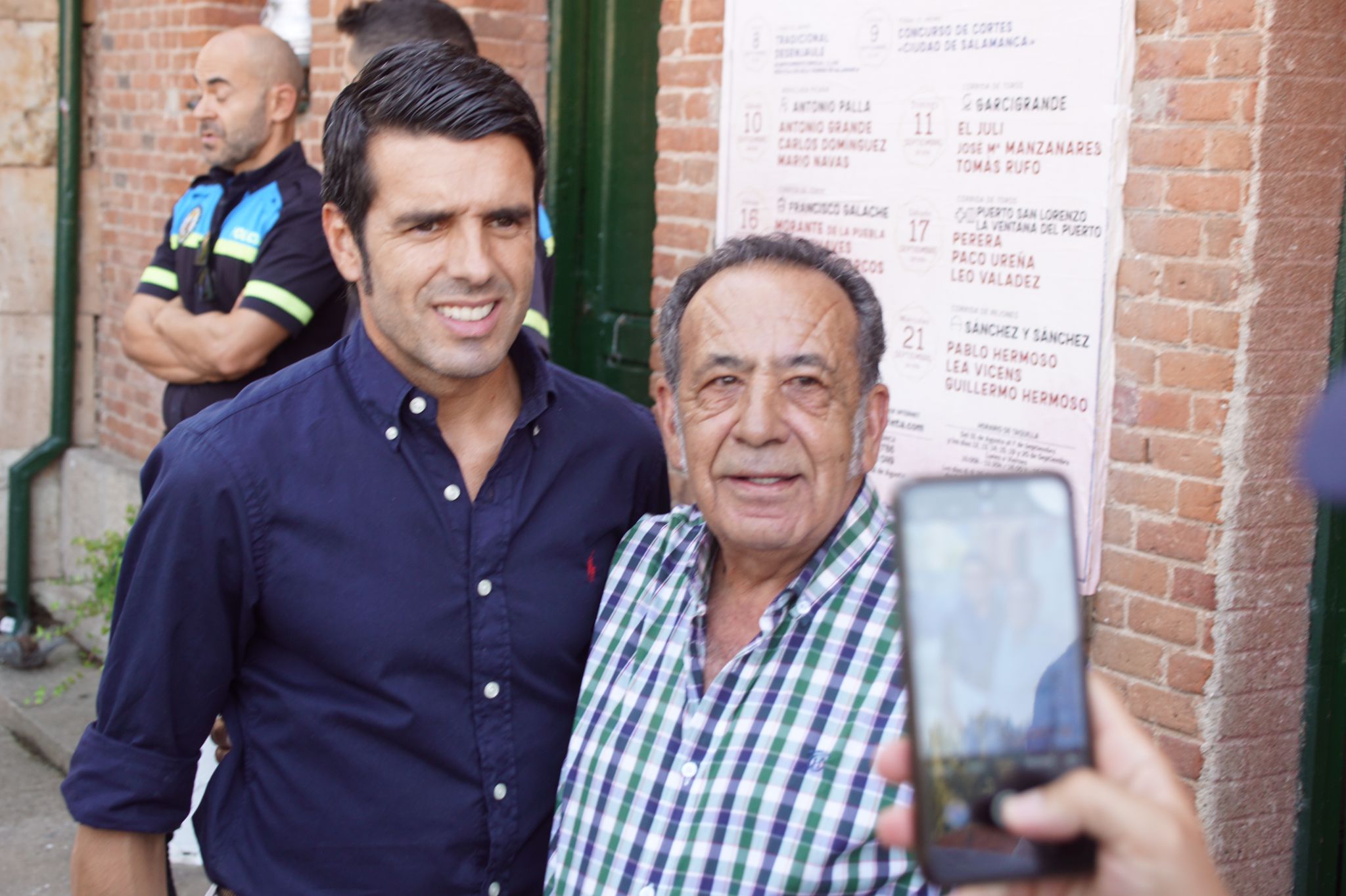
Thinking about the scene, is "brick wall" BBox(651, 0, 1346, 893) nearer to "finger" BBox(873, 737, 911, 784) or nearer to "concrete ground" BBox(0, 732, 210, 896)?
"finger" BBox(873, 737, 911, 784)

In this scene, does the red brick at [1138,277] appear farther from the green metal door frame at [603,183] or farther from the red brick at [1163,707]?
the green metal door frame at [603,183]

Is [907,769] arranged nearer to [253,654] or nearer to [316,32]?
[253,654]

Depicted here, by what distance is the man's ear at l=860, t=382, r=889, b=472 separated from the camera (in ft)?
7.42

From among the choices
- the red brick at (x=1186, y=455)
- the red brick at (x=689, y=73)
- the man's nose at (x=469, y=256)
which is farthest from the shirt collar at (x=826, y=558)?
the red brick at (x=689, y=73)

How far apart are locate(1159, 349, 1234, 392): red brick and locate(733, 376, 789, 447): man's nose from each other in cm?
126

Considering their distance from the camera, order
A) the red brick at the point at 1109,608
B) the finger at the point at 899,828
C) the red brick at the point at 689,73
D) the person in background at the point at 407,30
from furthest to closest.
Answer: the red brick at the point at 689,73 < the person in background at the point at 407,30 < the red brick at the point at 1109,608 < the finger at the point at 899,828

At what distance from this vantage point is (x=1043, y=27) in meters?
3.36

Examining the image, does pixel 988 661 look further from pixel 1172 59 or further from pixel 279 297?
pixel 279 297

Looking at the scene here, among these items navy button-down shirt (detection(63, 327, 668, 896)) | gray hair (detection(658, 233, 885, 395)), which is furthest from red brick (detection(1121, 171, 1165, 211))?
navy button-down shirt (detection(63, 327, 668, 896))

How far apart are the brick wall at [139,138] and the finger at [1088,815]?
16.8 ft

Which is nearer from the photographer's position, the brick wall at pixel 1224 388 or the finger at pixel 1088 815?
the finger at pixel 1088 815

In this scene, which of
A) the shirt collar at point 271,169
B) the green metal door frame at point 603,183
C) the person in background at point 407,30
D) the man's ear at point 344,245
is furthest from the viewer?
the green metal door frame at point 603,183

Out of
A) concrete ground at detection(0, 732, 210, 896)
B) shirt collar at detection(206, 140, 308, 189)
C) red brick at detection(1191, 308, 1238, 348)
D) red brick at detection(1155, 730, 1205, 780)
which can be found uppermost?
shirt collar at detection(206, 140, 308, 189)

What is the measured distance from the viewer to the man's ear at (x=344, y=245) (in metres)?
2.36
